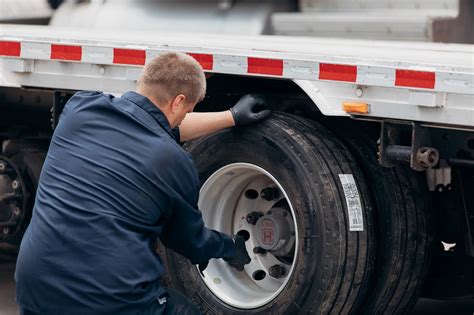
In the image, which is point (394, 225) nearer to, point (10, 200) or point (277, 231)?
point (277, 231)

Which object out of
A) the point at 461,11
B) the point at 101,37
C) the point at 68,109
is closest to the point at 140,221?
the point at 68,109

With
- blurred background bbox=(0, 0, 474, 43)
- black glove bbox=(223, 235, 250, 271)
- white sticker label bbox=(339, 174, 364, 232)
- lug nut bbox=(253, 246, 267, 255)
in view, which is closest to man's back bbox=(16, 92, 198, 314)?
black glove bbox=(223, 235, 250, 271)

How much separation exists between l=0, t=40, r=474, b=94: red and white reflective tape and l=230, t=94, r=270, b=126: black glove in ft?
0.60

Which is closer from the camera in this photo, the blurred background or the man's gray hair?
the man's gray hair

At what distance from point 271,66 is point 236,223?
940 mm

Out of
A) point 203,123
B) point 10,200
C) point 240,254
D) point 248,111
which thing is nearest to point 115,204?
point 240,254

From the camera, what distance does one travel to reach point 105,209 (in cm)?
441

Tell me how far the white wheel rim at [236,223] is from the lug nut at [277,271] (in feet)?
0.07

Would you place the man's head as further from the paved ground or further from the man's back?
the paved ground

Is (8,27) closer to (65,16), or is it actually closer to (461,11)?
(65,16)

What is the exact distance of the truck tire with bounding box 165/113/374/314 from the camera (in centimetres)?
547

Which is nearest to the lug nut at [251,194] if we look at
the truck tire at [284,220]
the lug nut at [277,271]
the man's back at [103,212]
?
the truck tire at [284,220]

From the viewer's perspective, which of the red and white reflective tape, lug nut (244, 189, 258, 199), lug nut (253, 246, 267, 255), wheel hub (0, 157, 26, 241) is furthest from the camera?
wheel hub (0, 157, 26, 241)

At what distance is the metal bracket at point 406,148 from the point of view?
5207mm
